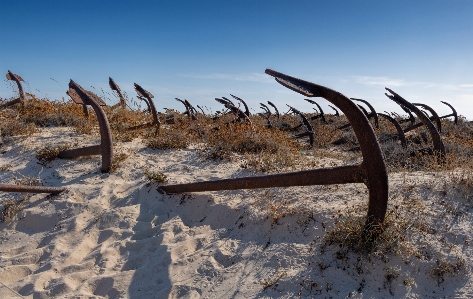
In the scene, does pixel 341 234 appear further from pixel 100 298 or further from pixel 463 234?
pixel 100 298

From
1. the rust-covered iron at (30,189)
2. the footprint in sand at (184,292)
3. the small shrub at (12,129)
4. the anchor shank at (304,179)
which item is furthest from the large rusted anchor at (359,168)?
the small shrub at (12,129)

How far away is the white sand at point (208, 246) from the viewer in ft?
7.79

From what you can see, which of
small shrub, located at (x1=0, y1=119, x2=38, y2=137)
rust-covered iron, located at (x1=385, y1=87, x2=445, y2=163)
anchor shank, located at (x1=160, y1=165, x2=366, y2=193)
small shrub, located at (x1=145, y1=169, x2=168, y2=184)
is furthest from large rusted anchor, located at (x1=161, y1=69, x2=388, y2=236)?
small shrub, located at (x1=0, y1=119, x2=38, y2=137)

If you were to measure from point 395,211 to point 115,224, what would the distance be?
271 centimetres

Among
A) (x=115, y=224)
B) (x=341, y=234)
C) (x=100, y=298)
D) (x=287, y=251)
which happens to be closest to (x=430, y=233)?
(x=341, y=234)

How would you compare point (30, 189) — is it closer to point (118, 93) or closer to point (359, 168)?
point (359, 168)

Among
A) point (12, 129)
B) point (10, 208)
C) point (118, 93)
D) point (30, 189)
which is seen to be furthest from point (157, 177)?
point (118, 93)

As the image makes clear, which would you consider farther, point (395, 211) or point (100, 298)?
point (395, 211)

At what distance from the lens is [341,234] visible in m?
2.64

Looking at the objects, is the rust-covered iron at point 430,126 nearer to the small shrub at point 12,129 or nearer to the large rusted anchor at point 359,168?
the large rusted anchor at point 359,168

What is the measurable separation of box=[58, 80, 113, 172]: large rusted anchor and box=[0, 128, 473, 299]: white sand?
31cm

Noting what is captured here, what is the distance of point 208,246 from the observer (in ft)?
9.87

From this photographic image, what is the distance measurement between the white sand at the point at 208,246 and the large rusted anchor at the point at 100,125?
0.31m

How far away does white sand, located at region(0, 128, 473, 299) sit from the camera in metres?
2.38
